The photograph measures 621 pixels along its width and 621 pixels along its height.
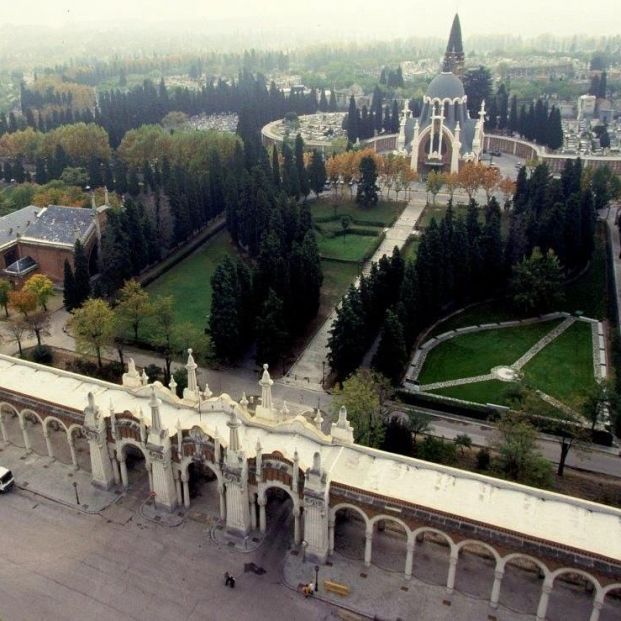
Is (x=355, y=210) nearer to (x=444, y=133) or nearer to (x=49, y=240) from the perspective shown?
(x=444, y=133)

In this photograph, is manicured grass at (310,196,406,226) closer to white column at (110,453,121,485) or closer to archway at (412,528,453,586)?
white column at (110,453,121,485)

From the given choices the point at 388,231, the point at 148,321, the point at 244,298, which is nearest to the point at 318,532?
the point at 244,298

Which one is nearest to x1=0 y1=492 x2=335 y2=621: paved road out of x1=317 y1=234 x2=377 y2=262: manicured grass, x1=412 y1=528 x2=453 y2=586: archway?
x1=412 y1=528 x2=453 y2=586: archway

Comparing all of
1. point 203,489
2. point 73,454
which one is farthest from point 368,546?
point 73,454

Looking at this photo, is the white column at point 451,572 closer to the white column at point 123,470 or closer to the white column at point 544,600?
the white column at point 544,600

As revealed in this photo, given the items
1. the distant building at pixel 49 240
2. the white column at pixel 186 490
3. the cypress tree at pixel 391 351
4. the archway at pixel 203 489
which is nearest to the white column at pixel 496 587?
the archway at pixel 203 489

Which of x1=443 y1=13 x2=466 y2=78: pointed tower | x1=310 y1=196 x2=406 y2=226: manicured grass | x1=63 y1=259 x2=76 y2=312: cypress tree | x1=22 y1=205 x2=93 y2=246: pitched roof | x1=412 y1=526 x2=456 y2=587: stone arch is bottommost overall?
x1=412 y1=526 x2=456 y2=587: stone arch
